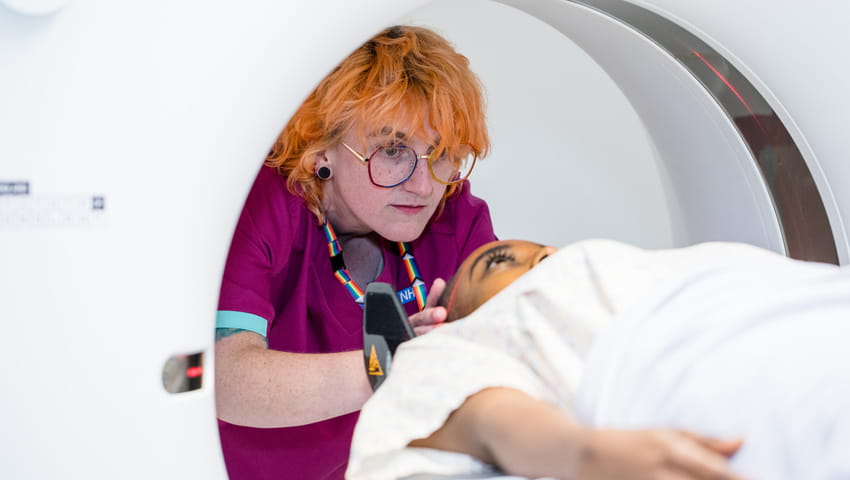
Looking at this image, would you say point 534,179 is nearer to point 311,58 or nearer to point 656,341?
point 311,58

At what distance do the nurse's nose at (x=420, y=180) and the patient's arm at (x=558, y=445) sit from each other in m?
0.59

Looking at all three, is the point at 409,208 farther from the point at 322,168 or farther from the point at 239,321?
the point at 239,321

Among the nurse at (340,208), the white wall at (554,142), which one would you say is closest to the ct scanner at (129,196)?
the nurse at (340,208)

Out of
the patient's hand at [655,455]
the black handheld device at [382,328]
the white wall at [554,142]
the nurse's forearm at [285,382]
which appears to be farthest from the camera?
the white wall at [554,142]

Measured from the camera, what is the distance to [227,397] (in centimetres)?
124

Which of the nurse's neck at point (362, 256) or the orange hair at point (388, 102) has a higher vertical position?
the orange hair at point (388, 102)

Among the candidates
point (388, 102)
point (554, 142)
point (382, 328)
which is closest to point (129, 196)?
point (382, 328)

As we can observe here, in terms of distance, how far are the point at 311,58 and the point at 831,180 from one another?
0.84 m

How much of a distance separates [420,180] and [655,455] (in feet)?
2.77

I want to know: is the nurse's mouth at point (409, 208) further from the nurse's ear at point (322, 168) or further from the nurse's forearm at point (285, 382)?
the nurse's forearm at point (285, 382)

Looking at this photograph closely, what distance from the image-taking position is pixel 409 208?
1467 millimetres

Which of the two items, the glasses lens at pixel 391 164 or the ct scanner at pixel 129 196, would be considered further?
the glasses lens at pixel 391 164

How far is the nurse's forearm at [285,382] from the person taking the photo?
1.18 meters

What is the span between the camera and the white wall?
1.86 m
